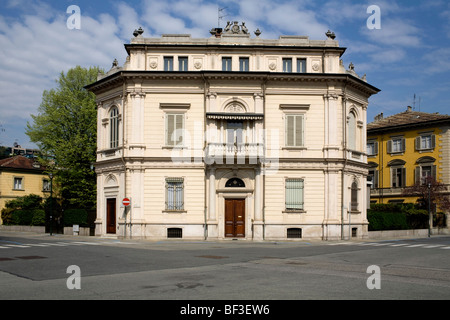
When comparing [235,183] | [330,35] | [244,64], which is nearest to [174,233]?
[235,183]

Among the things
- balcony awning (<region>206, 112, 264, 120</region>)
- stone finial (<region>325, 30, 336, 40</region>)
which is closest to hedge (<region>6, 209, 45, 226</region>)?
balcony awning (<region>206, 112, 264, 120</region>)

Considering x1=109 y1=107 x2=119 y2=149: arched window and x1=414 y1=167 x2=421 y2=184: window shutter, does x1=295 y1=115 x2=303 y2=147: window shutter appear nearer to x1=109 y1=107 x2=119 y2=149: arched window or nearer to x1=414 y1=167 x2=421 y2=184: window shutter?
x1=109 y1=107 x2=119 y2=149: arched window

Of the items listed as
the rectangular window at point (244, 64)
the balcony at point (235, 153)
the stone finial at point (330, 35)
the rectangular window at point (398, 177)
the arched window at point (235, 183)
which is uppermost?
the stone finial at point (330, 35)

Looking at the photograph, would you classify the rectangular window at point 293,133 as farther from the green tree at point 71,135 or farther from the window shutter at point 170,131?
the green tree at point 71,135

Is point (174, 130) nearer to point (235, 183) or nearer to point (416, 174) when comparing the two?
point (235, 183)

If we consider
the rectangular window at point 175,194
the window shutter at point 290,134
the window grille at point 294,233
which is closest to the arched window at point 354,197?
the window grille at point 294,233

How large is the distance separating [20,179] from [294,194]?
40.5 metres

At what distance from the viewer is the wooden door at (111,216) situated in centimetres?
3522

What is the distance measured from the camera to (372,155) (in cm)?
6078

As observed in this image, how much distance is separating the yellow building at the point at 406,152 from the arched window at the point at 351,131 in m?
20.8

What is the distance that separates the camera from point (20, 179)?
60094 mm

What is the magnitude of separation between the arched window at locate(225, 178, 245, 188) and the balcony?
1.65 metres

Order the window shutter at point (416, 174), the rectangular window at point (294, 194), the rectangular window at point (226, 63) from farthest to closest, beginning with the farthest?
the window shutter at point (416, 174) → the rectangular window at point (226, 63) → the rectangular window at point (294, 194)
